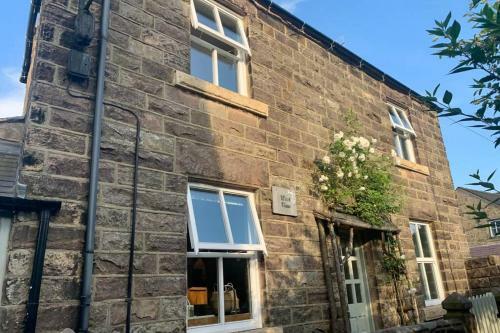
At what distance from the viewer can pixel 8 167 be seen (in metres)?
3.31

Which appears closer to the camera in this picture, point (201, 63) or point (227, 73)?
point (201, 63)

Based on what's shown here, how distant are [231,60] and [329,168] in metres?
2.12

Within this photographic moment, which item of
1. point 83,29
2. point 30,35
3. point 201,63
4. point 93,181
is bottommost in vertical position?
point 93,181

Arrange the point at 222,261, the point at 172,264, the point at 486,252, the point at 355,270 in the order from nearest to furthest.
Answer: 1. the point at 172,264
2. the point at 222,261
3. the point at 355,270
4. the point at 486,252

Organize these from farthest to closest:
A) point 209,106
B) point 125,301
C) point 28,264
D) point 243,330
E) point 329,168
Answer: point 329,168 < point 209,106 < point 243,330 < point 125,301 < point 28,264

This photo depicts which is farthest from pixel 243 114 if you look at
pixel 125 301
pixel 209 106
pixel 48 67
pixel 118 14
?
pixel 125 301

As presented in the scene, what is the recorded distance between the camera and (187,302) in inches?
150

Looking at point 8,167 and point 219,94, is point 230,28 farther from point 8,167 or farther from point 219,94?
point 8,167

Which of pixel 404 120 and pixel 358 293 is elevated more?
pixel 404 120

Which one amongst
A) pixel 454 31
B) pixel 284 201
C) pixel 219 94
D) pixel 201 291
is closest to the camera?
pixel 454 31

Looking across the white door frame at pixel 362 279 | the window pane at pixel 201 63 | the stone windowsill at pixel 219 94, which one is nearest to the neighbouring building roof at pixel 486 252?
the white door frame at pixel 362 279


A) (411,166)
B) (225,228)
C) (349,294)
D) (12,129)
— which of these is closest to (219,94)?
(225,228)

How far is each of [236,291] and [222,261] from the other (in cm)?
37

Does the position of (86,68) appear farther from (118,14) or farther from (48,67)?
(118,14)
